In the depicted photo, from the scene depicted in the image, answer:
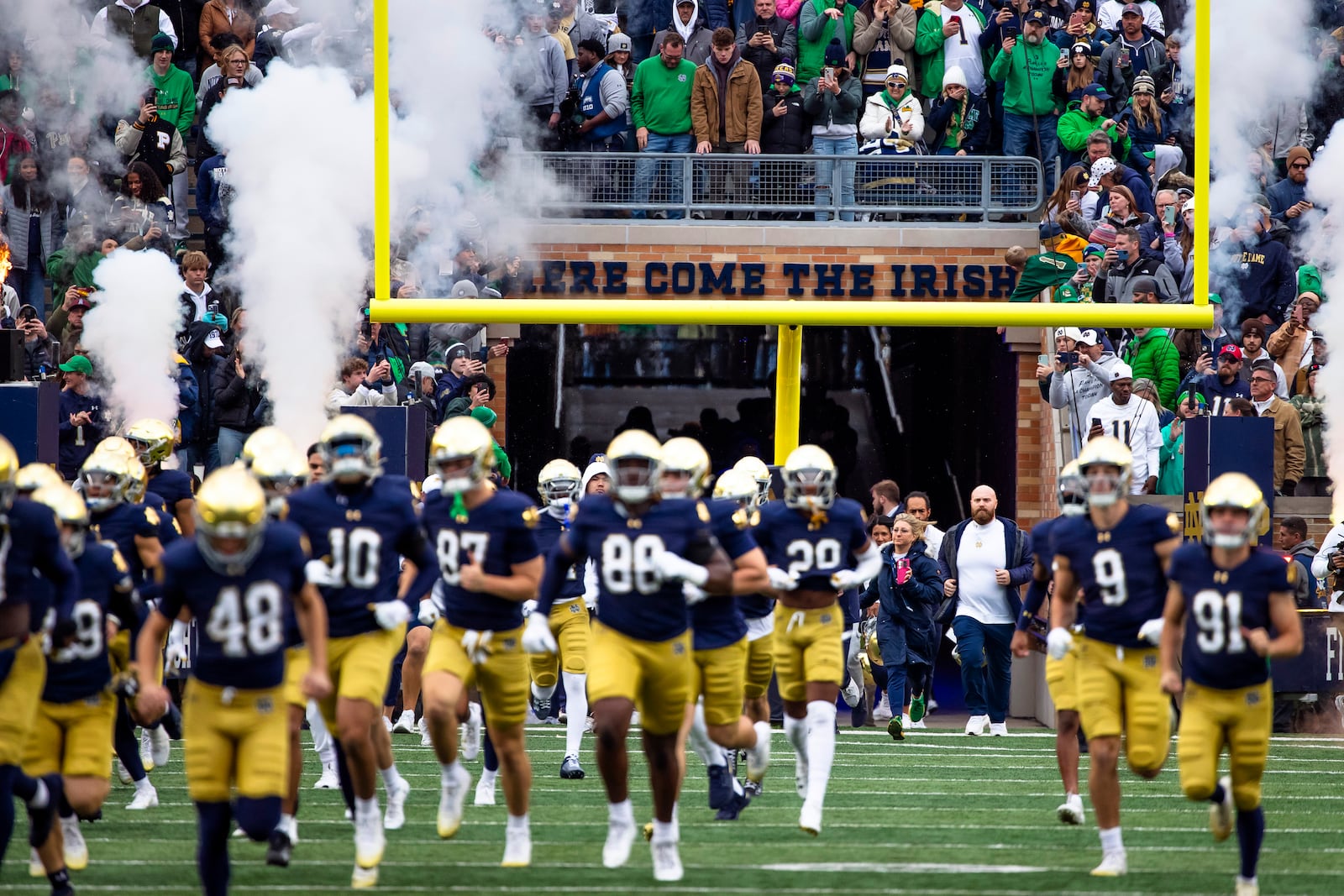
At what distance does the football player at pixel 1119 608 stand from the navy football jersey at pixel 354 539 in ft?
7.69

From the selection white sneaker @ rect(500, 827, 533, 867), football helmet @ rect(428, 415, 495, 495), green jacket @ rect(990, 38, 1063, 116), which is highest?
green jacket @ rect(990, 38, 1063, 116)

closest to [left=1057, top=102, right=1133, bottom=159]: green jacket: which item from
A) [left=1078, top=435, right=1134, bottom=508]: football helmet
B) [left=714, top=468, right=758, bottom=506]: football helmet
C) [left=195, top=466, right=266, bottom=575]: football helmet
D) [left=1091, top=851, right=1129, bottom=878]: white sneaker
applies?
[left=714, top=468, right=758, bottom=506]: football helmet

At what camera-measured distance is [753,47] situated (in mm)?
14797

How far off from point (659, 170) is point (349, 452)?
247 inches

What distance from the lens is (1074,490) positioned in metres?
8.46

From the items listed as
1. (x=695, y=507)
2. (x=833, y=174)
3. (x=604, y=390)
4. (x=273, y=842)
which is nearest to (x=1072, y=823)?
(x=695, y=507)

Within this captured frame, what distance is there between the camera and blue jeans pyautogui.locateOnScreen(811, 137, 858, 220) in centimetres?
1434

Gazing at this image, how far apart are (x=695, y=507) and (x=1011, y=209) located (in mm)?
8012

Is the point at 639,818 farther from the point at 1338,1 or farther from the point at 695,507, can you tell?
the point at 1338,1

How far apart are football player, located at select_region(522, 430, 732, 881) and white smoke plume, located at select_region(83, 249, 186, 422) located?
6304mm

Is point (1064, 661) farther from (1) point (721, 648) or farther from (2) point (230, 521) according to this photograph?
(2) point (230, 521)

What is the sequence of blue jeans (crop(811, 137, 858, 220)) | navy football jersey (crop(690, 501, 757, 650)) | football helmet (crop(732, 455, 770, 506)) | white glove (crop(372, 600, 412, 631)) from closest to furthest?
1. white glove (crop(372, 600, 412, 631))
2. navy football jersey (crop(690, 501, 757, 650))
3. football helmet (crop(732, 455, 770, 506))
4. blue jeans (crop(811, 137, 858, 220))

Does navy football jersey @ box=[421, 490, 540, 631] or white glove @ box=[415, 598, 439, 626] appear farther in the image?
white glove @ box=[415, 598, 439, 626]

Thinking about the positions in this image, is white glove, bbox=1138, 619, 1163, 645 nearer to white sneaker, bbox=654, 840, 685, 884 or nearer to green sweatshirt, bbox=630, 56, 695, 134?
white sneaker, bbox=654, 840, 685, 884
